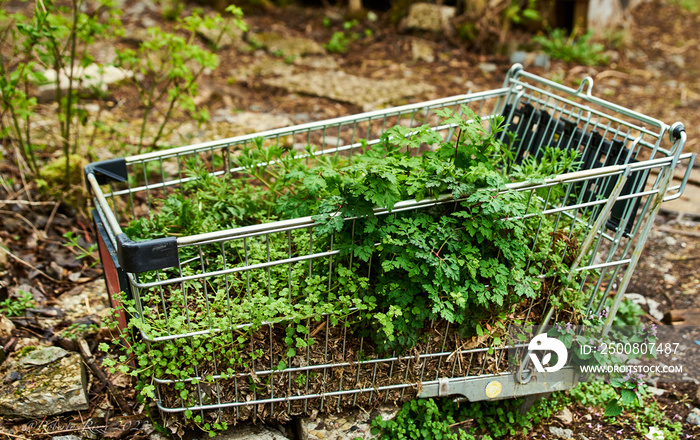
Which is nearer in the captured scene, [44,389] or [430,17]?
[44,389]

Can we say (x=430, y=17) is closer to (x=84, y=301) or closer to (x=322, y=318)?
(x=84, y=301)

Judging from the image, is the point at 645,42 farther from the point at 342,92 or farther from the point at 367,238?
the point at 367,238

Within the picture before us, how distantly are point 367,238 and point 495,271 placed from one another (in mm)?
578

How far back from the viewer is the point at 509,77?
329 centimetres

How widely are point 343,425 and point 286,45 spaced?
5.72 meters

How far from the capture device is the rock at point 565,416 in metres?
3.05

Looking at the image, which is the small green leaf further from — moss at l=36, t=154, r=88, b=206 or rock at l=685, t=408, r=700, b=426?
moss at l=36, t=154, r=88, b=206

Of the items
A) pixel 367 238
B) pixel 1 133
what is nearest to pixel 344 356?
pixel 367 238

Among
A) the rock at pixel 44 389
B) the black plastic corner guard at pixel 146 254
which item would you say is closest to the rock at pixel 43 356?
the rock at pixel 44 389

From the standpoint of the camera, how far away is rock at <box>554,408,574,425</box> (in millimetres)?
3047

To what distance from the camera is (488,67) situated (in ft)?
23.2

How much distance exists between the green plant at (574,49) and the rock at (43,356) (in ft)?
22.5

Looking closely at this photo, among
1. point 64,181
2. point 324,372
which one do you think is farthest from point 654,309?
point 64,181

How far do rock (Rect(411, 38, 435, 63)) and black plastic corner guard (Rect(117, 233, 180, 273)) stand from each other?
5970mm
